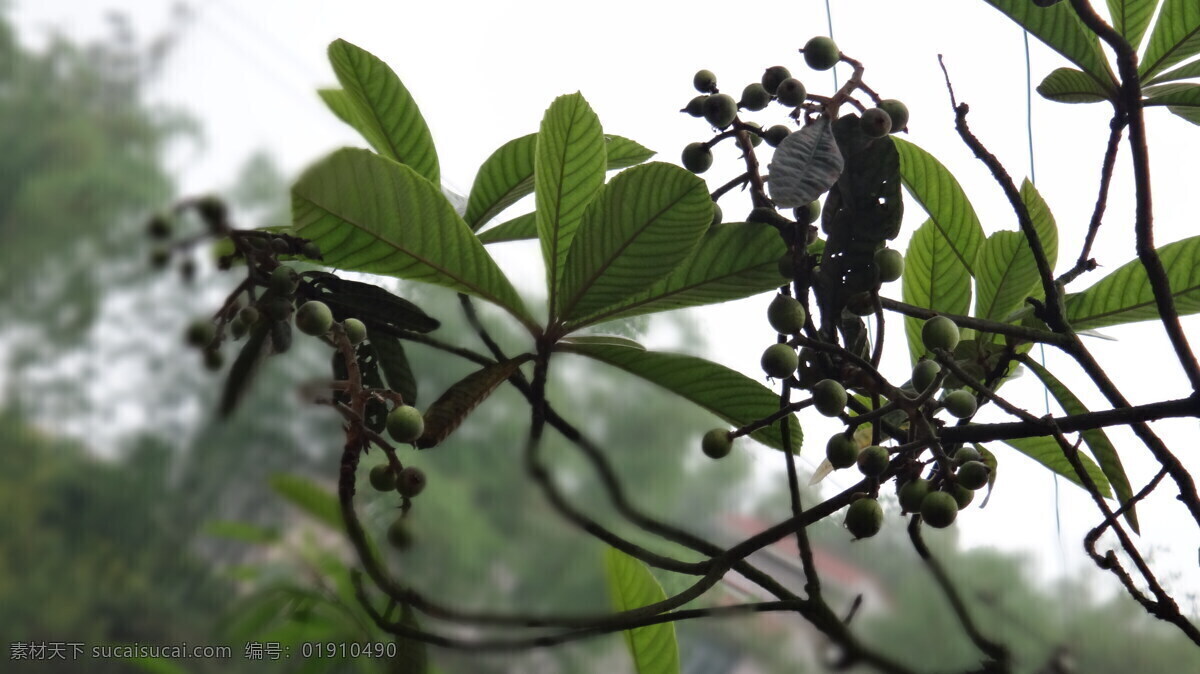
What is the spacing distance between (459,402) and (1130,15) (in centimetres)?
41

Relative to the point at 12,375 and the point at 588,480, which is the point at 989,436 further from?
the point at 12,375

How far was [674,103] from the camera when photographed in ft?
3.07

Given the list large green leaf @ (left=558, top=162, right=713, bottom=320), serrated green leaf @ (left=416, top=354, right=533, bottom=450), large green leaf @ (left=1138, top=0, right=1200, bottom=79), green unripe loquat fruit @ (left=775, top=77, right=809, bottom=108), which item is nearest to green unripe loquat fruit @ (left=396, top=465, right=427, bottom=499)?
serrated green leaf @ (left=416, top=354, right=533, bottom=450)

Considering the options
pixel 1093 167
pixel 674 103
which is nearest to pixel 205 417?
pixel 674 103

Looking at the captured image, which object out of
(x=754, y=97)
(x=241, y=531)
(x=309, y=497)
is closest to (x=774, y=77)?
(x=754, y=97)

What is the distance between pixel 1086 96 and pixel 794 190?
0.23m

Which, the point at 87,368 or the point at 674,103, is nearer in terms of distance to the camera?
the point at 87,368

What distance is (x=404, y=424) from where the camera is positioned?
0.37 metres

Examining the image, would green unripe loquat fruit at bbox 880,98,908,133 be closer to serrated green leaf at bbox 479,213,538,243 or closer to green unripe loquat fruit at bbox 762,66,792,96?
green unripe loquat fruit at bbox 762,66,792,96

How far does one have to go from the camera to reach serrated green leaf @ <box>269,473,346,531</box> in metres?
0.61

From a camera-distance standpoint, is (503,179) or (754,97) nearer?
(754,97)

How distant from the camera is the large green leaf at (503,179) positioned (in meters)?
0.56

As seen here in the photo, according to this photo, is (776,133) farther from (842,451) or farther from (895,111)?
(842,451)

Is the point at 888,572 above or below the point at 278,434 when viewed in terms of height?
below
